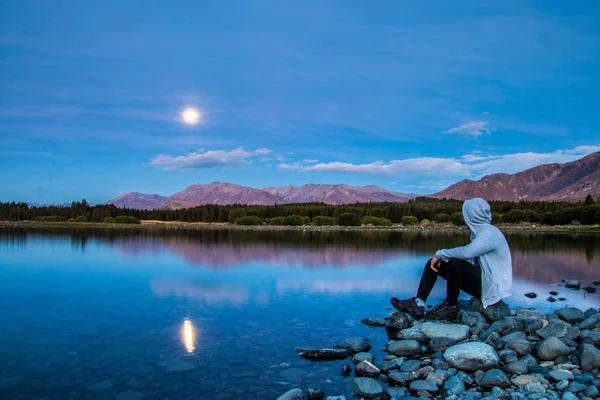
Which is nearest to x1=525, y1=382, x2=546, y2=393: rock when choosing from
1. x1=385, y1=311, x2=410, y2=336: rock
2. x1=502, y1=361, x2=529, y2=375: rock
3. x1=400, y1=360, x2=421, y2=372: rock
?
x1=502, y1=361, x2=529, y2=375: rock

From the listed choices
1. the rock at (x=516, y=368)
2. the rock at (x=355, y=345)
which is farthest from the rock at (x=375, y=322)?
the rock at (x=516, y=368)

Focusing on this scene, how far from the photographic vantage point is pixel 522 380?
7.39 m

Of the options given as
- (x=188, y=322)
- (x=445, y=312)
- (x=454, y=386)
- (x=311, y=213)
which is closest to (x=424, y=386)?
(x=454, y=386)


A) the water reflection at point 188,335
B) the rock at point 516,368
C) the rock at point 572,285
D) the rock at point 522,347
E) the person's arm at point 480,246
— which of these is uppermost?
the person's arm at point 480,246

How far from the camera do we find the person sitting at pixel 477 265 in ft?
31.8

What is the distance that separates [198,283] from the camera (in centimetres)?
1873

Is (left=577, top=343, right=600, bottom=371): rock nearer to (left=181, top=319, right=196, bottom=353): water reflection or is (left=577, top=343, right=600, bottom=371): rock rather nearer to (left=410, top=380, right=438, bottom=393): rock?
(left=410, top=380, right=438, bottom=393): rock

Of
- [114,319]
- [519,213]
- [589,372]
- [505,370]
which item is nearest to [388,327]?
[505,370]

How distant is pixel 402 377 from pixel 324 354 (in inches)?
67.0

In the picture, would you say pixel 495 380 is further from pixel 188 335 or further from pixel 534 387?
pixel 188 335

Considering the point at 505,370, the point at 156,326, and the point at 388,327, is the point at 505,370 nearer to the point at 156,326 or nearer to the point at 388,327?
the point at 388,327

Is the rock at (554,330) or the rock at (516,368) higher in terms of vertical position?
the rock at (554,330)

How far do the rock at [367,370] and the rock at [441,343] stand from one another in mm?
1723

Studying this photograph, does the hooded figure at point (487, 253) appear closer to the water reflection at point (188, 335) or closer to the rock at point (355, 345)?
the rock at point (355, 345)
